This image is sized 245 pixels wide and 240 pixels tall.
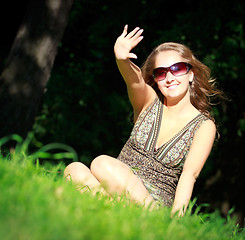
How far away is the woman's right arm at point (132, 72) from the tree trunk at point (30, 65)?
6.12ft

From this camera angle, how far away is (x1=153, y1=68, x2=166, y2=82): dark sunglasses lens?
3643 mm

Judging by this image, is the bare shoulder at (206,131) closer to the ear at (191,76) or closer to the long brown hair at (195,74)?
the long brown hair at (195,74)

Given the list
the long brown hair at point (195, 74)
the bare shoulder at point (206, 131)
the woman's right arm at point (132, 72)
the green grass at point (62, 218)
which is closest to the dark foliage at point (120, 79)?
the long brown hair at point (195, 74)

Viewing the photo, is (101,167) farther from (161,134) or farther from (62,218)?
(62,218)

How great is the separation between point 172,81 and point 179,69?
13 centimetres

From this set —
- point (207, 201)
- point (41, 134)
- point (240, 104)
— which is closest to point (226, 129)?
point (240, 104)

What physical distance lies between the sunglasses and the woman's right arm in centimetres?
15

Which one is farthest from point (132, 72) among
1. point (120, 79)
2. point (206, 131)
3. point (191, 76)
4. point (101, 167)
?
point (120, 79)

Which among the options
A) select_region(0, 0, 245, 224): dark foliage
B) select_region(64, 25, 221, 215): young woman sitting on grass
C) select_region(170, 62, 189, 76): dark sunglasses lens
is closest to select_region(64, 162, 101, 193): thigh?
select_region(64, 25, 221, 215): young woman sitting on grass

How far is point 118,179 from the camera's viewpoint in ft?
9.71

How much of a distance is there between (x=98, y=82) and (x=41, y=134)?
1.63 m

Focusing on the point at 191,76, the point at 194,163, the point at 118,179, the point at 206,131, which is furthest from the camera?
the point at 191,76

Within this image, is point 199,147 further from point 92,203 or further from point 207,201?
point 207,201

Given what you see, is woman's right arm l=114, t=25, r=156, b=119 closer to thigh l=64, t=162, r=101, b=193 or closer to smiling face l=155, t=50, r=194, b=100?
smiling face l=155, t=50, r=194, b=100
